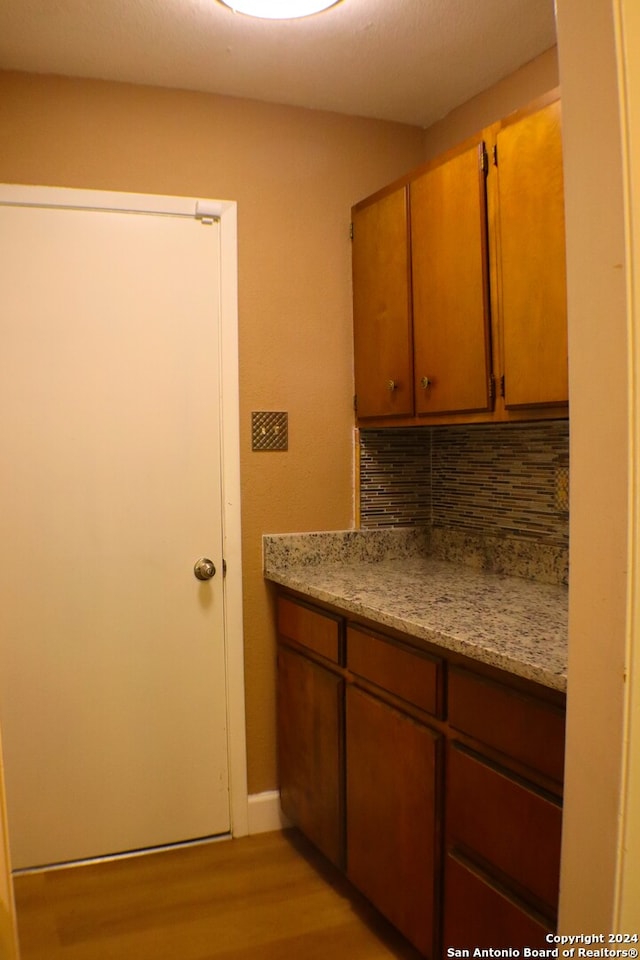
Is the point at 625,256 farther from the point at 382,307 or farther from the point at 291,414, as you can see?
the point at 291,414

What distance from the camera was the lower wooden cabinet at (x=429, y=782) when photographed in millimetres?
1408

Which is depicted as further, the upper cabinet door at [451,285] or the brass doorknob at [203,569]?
the brass doorknob at [203,569]

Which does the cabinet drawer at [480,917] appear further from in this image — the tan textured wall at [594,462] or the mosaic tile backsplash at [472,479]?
the mosaic tile backsplash at [472,479]

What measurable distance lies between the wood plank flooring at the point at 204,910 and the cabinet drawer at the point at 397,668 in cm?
72

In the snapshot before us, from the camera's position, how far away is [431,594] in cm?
207

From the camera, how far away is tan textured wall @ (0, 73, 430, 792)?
2.46m

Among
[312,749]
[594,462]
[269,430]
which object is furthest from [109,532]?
[594,462]

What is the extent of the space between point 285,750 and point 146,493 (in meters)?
1.00

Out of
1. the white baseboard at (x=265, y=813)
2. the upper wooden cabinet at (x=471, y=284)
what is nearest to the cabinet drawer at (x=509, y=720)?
the upper wooden cabinet at (x=471, y=284)

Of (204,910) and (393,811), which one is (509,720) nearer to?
(393,811)

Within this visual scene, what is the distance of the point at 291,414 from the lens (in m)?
2.67

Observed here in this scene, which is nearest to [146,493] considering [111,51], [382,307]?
[382,307]

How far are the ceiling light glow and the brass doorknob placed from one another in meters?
1.61

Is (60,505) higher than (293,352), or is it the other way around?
(293,352)
